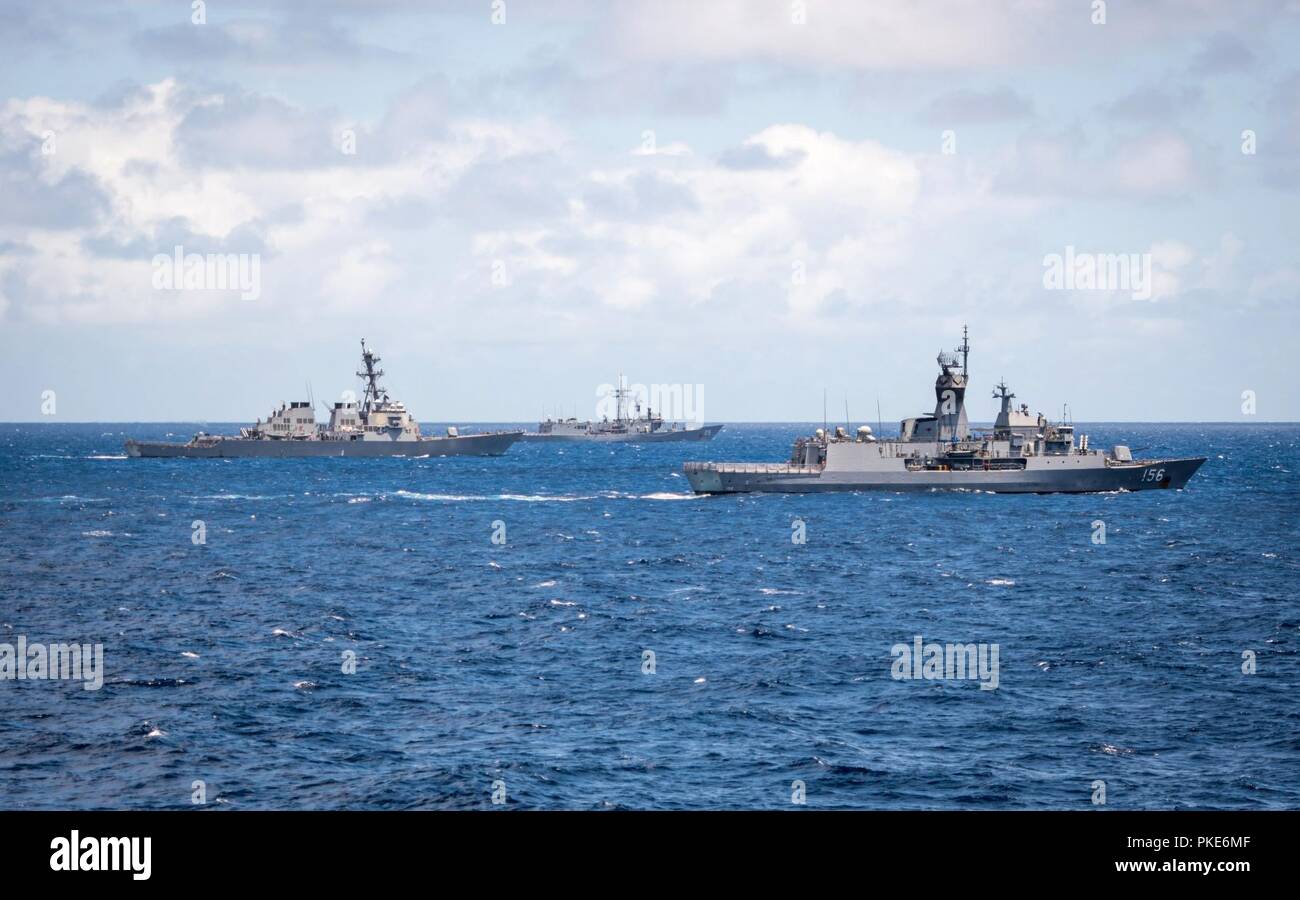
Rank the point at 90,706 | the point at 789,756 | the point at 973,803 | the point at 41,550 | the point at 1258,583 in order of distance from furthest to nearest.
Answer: the point at 41,550 → the point at 1258,583 → the point at 90,706 → the point at 789,756 → the point at 973,803

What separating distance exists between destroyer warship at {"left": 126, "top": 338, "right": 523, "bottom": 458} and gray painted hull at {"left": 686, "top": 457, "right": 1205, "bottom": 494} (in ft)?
260

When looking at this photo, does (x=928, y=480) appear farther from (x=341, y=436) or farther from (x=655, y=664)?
(x=341, y=436)

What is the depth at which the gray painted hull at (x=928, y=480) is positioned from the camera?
338 ft

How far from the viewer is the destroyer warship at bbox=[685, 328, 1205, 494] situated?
103 m

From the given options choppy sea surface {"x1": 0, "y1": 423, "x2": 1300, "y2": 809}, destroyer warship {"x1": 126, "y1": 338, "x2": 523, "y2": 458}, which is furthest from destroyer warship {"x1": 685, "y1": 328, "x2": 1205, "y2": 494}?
destroyer warship {"x1": 126, "y1": 338, "x2": 523, "y2": 458}

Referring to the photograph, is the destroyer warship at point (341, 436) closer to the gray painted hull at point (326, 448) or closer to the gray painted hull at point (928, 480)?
the gray painted hull at point (326, 448)

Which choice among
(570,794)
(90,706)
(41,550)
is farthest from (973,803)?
(41,550)

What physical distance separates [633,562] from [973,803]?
1672 inches

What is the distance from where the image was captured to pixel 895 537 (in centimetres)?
7669

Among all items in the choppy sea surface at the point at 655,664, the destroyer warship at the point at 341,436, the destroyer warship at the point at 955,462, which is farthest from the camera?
the destroyer warship at the point at 341,436

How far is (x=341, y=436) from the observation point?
17662cm

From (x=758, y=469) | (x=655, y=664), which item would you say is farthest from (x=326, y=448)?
(x=655, y=664)

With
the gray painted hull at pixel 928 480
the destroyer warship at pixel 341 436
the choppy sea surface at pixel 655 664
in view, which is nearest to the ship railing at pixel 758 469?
the gray painted hull at pixel 928 480

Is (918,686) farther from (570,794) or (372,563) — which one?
(372,563)
